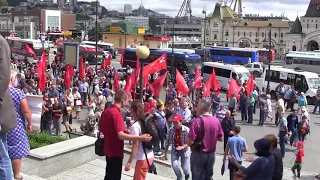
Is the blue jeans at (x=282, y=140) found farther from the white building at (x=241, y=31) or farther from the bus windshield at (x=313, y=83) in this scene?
Result: the white building at (x=241, y=31)

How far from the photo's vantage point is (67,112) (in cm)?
1641

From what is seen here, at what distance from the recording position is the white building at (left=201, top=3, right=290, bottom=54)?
9775 cm

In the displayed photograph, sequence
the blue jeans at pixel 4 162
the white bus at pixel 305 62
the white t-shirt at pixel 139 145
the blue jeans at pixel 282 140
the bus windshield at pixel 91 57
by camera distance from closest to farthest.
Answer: the blue jeans at pixel 4 162
the white t-shirt at pixel 139 145
the blue jeans at pixel 282 140
the white bus at pixel 305 62
the bus windshield at pixel 91 57

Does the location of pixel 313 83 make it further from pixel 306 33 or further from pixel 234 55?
pixel 306 33

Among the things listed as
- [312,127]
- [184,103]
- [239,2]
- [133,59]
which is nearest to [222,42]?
[239,2]

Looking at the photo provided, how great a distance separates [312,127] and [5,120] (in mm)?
17548

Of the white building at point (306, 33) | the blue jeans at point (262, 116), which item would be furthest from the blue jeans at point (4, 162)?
the white building at point (306, 33)

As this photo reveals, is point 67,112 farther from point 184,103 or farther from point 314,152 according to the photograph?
point 314,152

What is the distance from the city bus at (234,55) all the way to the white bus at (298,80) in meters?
23.8

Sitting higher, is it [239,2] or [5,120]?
[239,2]

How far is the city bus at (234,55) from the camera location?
54.9 meters

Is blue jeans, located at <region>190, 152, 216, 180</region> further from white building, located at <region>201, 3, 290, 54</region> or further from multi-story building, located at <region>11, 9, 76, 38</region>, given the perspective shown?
multi-story building, located at <region>11, 9, 76, 38</region>

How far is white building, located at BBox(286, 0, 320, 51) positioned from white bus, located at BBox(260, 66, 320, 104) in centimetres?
5910

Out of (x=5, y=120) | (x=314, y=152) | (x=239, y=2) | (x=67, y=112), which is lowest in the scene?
(x=314, y=152)
